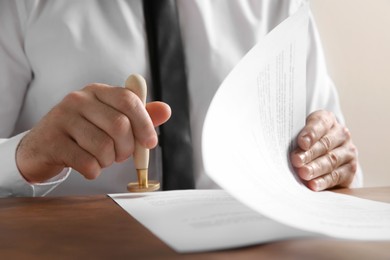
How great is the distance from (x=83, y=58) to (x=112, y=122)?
0.42 meters

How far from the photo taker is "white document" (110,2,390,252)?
1.34 ft

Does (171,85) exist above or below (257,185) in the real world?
above

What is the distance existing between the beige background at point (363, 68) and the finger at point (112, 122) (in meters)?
1.00

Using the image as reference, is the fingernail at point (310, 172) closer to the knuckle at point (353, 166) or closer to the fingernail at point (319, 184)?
the fingernail at point (319, 184)

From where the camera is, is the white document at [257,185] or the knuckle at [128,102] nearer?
A: the white document at [257,185]

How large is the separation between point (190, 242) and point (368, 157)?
1.31m

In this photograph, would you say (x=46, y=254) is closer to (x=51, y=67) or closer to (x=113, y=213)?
(x=113, y=213)

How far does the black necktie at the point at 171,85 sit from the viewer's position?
36.9 inches

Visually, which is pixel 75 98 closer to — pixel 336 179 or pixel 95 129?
pixel 95 129

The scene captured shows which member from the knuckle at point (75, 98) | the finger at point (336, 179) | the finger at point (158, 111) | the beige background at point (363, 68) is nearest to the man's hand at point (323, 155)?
the finger at point (336, 179)

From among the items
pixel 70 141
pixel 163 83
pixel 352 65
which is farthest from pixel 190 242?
pixel 352 65

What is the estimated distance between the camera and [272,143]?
66 centimetres

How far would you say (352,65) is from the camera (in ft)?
5.20

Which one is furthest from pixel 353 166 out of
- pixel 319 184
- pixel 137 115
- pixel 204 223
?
pixel 204 223
